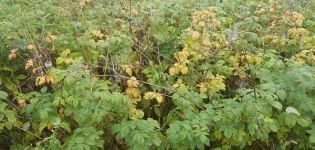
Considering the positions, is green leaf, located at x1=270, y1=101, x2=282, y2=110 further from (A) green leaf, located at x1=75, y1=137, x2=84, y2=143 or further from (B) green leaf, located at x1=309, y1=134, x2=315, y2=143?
Answer: (A) green leaf, located at x1=75, y1=137, x2=84, y2=143

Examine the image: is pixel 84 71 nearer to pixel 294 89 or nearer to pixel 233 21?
pixel 294 89

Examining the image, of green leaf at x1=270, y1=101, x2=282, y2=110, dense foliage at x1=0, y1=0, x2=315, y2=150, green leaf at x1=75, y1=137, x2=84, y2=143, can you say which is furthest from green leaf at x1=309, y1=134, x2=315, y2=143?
green leaf at x1=75, y1=137, x2=84, y2=143

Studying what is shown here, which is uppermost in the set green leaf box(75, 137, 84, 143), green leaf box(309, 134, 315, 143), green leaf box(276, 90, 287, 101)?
green leaf box(276, 90, 287, 101)

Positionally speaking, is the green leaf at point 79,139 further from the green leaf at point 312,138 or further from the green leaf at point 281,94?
the green leaf at point 312,138

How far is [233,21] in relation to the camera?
459 centimetres

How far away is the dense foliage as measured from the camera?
10.1ft

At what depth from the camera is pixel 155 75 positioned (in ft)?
11.9

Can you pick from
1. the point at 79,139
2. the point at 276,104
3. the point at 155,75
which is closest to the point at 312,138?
the point at 276,104

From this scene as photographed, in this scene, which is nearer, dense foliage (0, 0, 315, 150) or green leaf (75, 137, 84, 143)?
green leaf (75, 137, 84, 143)

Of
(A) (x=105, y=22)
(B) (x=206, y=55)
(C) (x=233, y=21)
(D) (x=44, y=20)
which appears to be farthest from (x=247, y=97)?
(D) (x=44, y=20)

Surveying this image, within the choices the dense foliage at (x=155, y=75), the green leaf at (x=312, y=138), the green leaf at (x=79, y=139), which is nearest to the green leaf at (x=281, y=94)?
the dense foliage at (x=155, y=75)

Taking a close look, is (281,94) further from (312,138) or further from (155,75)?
(155,75)

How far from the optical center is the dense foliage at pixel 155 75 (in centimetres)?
309

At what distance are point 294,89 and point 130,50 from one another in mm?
1519
